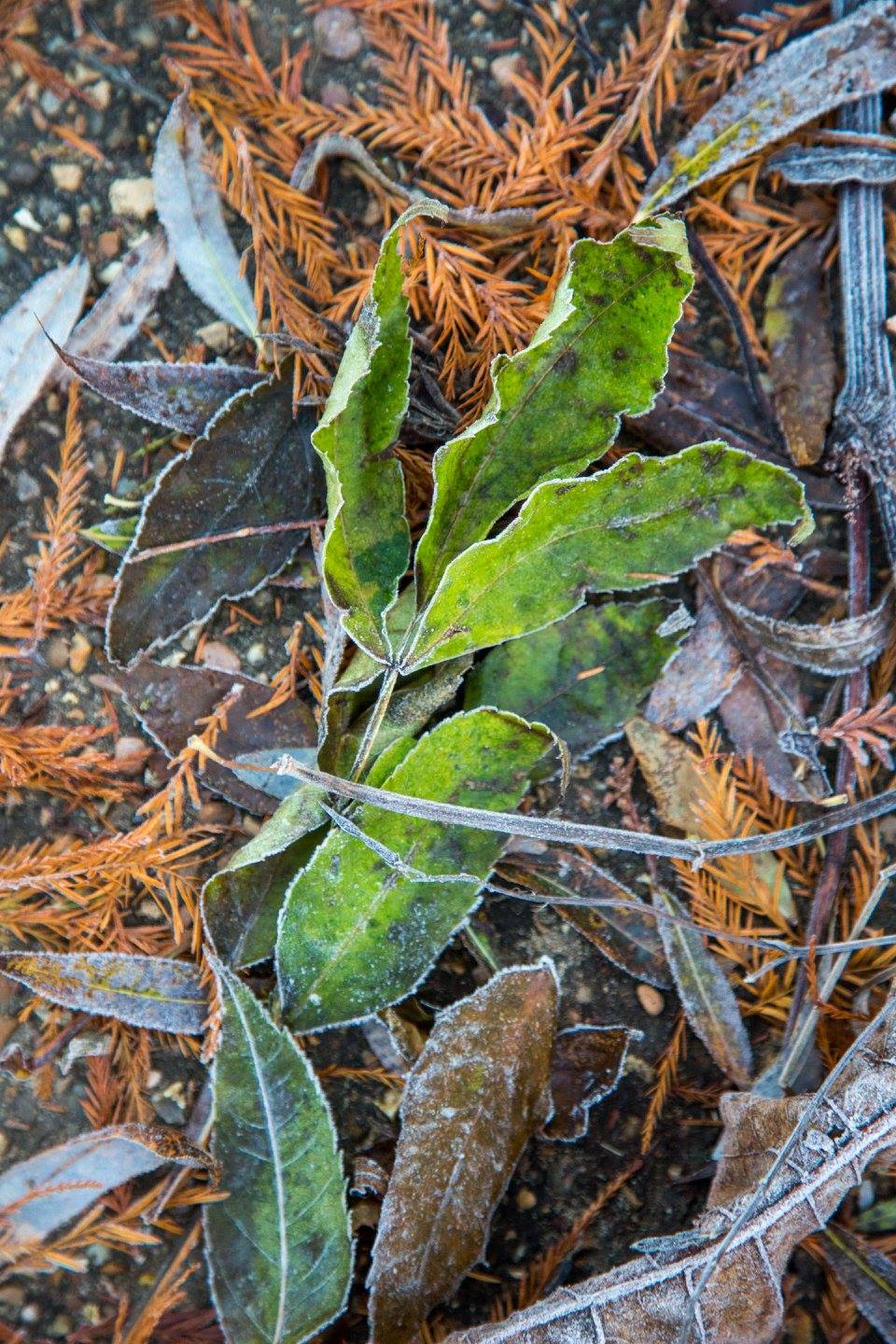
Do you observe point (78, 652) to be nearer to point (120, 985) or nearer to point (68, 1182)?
point (120, 985)

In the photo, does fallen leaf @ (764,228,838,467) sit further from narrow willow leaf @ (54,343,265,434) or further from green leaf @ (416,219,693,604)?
narrow willow leaf @ (54,343,265,434)

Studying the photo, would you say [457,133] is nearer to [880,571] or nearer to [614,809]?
[880,571]

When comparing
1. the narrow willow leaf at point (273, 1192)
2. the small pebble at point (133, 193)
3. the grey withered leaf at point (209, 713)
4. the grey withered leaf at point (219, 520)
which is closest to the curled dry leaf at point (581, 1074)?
the narrow willow leaf at point (273, 1192)

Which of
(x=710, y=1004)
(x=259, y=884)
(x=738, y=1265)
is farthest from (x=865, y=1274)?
(x=259, y=884)

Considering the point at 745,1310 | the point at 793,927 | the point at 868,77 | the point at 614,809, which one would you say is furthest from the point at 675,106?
the point at 745,1310

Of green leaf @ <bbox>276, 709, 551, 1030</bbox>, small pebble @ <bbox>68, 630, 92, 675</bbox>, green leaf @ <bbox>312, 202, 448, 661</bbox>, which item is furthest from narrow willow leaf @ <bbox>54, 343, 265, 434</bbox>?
green leaf @ <bbox>276, 709, 551, 1030</bbox>

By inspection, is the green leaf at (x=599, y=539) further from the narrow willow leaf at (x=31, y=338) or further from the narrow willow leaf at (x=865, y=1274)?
the narrow willow leaf at (x=865, y=1274)
